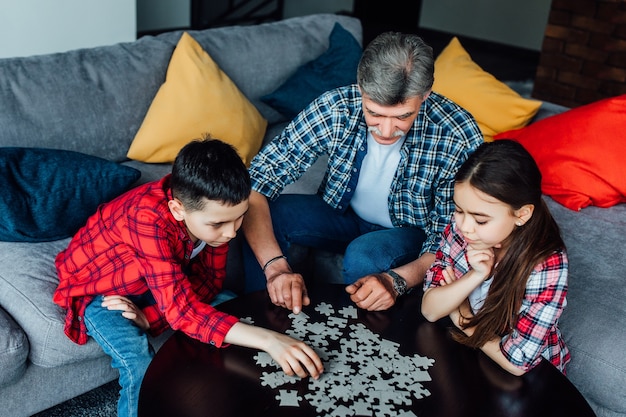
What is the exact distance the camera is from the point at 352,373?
153cm

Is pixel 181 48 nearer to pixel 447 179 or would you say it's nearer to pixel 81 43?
pixel 447 179

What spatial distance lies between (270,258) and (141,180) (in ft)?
2.71

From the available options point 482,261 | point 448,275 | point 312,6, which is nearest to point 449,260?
point 448,275

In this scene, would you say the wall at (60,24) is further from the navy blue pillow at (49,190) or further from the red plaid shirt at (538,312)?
the red plaid shirt at (538,312)

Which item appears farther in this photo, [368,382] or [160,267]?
[160,267]

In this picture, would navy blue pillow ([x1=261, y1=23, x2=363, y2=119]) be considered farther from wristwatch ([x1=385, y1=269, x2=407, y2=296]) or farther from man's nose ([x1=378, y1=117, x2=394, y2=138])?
wristwatch ([x1=385, y1=269, x2=407, y2=296])

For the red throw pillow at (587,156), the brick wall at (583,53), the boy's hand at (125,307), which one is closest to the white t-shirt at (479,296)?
the boy's hand at (125,307)

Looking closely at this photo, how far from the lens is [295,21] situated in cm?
348

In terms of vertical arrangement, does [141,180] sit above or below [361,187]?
below

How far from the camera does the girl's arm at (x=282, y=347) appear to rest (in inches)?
59.1

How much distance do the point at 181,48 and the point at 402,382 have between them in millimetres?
1900

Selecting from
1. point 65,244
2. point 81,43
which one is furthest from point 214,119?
point 81,43

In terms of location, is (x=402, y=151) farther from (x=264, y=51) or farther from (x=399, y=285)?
(x=264, y=51)

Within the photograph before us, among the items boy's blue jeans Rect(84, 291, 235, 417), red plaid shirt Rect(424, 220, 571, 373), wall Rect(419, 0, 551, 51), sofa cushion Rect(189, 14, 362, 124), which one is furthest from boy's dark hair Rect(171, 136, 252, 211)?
wall Rect(419, 0, 551, 51)
